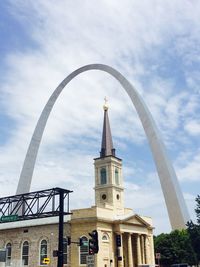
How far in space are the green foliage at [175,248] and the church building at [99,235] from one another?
3.62m

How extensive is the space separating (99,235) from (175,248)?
59.7ft

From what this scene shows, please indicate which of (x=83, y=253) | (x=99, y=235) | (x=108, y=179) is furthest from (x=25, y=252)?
(x=108, y=179)

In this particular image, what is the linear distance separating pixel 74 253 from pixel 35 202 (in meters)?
11.3

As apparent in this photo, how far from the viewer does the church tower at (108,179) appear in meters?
62.4

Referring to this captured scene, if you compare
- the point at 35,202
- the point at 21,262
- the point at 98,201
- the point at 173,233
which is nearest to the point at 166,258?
the point at 173,233

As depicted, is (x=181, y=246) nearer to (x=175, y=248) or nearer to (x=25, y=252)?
(x=175, y=248)

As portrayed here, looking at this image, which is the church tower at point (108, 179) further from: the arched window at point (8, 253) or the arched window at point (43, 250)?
the arched window at point (8, 253)

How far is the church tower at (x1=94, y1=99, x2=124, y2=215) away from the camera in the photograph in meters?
62.4

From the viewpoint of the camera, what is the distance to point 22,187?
6575 cm

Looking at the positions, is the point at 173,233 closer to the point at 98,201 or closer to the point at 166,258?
the point at 166,258

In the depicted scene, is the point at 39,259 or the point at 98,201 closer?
the point at 39,259

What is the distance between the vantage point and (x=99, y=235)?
49562mm

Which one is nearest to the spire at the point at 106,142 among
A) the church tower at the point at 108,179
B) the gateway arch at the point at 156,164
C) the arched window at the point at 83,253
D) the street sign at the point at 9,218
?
the church tower at the point at 108,179

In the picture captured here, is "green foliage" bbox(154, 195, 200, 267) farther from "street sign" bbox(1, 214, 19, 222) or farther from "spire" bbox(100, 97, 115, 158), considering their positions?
"street sign" bbox(1, 214, 19, 222)
